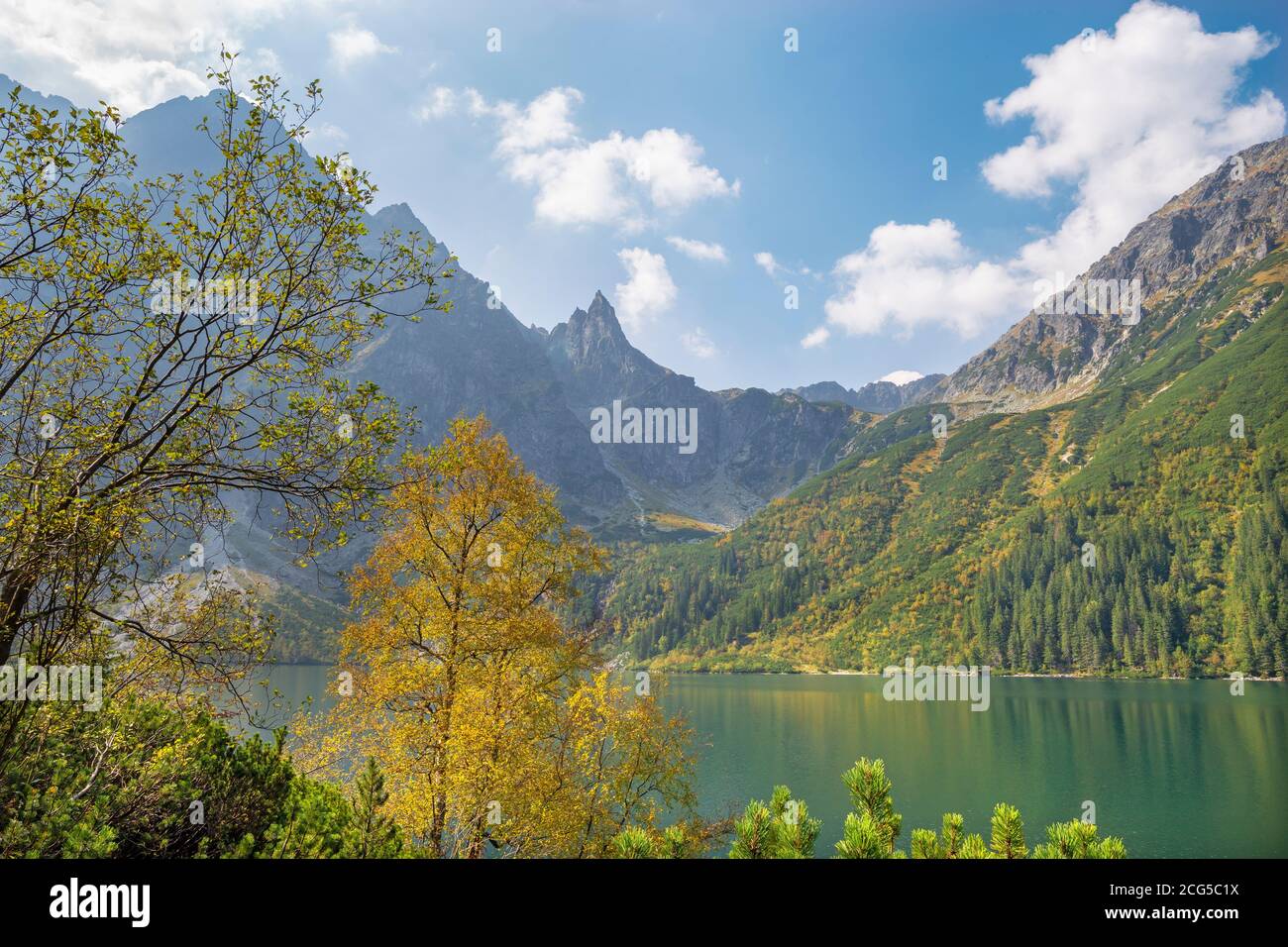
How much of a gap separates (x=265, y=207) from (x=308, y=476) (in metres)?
3.77

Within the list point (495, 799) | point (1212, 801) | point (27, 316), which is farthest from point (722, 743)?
point (27, 316)

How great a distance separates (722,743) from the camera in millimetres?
90125

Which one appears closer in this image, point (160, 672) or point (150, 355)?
point (150, 355)

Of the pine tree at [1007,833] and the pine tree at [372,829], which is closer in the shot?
the pine tree at [1007,833]

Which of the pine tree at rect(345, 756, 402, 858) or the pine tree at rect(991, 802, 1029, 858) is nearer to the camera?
the pine tree at rect(991, 802, 1029, 858)

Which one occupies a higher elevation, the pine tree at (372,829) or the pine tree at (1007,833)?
the pine tree at (1007,833)

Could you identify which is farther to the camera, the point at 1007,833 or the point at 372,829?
the point at 372,829

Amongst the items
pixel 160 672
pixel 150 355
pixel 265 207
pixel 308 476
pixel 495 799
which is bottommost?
pixel 495 799

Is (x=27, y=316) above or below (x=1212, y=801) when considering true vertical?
above

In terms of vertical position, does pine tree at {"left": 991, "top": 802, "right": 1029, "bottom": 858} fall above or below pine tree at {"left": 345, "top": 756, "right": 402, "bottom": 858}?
above

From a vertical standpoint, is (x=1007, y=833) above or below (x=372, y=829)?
above
